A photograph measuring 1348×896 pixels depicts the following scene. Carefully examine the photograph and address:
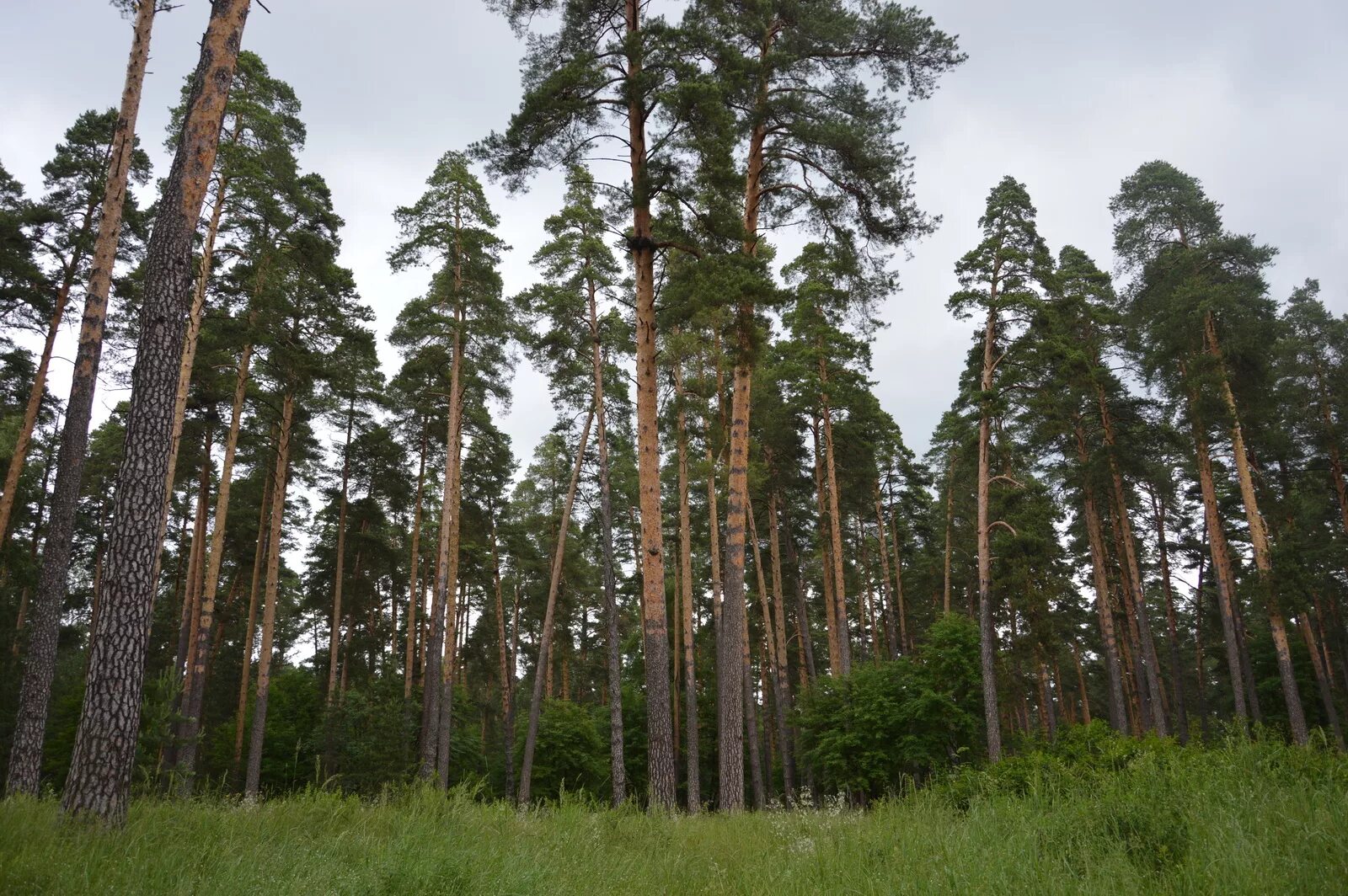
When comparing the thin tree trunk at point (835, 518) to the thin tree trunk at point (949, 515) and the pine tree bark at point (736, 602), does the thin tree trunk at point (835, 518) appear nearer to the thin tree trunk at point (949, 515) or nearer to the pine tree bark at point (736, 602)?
the pine tree bark at point (736, 602)

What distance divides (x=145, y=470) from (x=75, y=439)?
546 cm

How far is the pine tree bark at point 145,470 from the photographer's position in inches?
212

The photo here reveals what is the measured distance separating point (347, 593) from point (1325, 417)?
33780 millimetres

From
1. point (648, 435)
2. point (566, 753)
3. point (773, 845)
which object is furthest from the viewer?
point (566, 753)

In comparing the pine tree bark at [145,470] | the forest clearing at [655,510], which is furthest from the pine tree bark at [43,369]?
the pine tree bark at [145,470]

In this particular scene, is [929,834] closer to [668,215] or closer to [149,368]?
[149,368]

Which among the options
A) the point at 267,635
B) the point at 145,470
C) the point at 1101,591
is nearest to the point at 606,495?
the point at 267,635

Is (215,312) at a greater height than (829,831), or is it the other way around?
(215,312)

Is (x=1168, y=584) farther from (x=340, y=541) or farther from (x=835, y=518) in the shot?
(x=340, y=541)

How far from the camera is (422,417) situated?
23.5 meters

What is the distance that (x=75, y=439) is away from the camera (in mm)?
9898

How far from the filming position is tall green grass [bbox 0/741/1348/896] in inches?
160

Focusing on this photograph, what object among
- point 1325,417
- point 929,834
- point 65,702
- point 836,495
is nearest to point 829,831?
point 929,834

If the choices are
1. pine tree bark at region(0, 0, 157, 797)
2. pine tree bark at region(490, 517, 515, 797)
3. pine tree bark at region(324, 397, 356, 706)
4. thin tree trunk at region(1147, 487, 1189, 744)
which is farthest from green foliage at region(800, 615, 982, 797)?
pine tree bark at region(0, 0, 157, 797)
